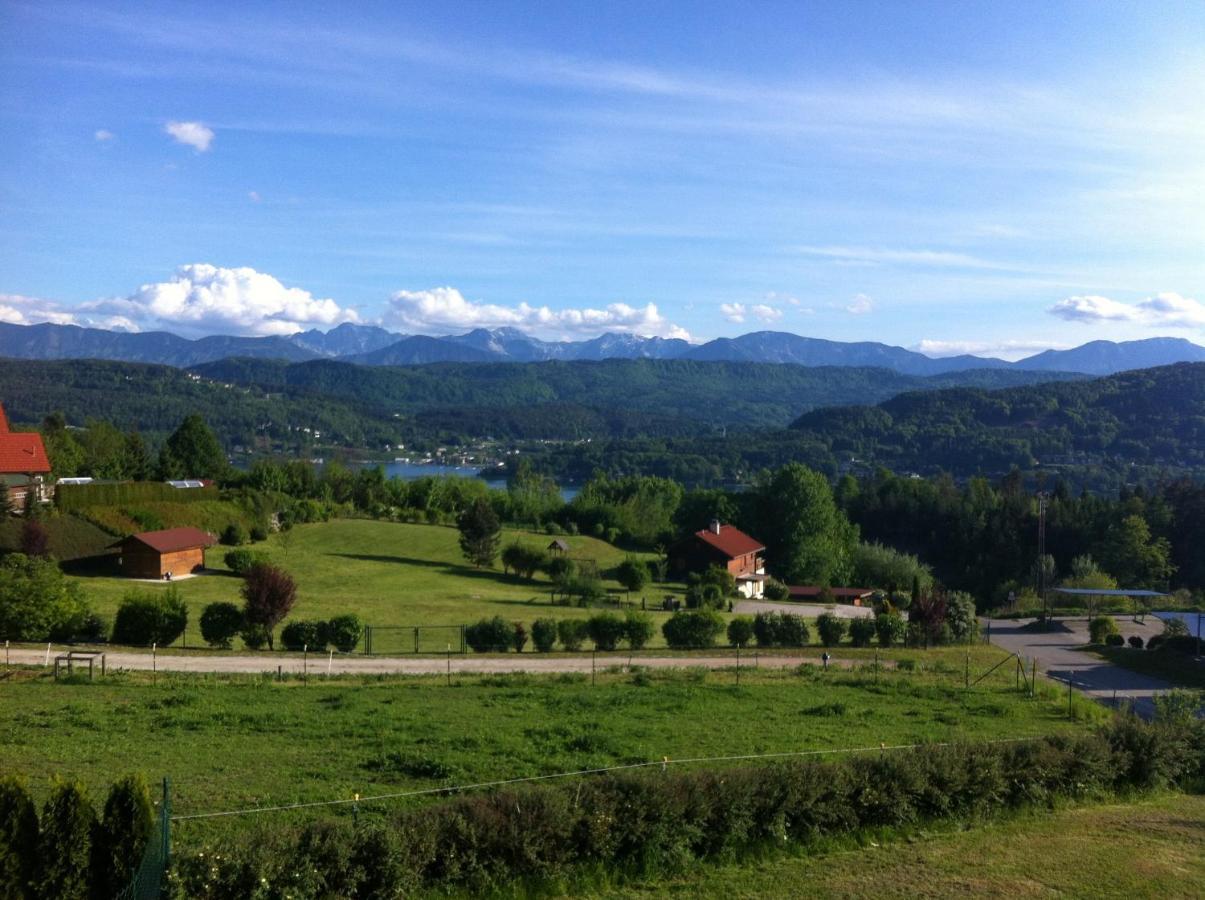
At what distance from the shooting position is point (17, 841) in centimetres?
868

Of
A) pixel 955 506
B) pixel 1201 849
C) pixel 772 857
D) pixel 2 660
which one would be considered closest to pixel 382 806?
pixel 772 857

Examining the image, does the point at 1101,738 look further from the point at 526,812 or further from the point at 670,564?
the point at 670,564

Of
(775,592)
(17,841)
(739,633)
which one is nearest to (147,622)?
(739,633)

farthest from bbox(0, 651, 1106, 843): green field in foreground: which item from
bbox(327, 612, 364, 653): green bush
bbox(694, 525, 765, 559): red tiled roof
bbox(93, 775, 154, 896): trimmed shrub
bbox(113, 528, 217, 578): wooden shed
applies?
bbox(694, 525, 765, 559): red tiled roof

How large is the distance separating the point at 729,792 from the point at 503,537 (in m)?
59.0

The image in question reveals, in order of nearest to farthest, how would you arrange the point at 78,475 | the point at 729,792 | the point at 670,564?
the point at 729,792 → the point at 670,564 → the point at 78,475

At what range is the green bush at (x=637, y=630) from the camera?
33.2 m

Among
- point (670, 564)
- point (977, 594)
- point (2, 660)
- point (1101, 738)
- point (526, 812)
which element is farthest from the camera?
point (977, 594)

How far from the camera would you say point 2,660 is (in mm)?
25203

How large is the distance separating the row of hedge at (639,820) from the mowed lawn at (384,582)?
22809 millimetres

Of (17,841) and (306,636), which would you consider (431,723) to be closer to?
(17,841)

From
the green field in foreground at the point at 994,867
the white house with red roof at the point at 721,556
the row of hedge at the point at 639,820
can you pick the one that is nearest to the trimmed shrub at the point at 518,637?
the row of hedge at the point at 639,820

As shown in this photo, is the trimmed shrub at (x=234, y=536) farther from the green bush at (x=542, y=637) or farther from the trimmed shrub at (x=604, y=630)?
the trimmed shrub at (x=604, y=630)

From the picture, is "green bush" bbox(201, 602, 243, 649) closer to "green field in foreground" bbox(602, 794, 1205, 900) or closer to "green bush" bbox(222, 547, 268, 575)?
"green bush" bbox(222, 547, 268, 575)
